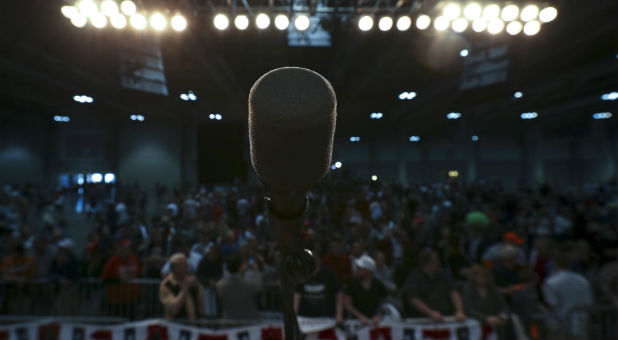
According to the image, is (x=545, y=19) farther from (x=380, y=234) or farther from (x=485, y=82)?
(x=485, y=82)

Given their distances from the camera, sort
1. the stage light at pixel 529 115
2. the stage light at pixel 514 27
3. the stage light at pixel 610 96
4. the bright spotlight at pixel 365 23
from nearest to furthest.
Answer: the stage light at pixel 514 27 < the bright spotlight at pixel 365 23 < the stage light at pixel 610 96 < the stage light at pixel 529 115

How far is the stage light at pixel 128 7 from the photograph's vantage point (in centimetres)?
586

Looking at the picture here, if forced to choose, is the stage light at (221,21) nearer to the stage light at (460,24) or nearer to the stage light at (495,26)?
the stage light at (460,24)

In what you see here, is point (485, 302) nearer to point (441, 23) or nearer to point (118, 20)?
point (441, 23)

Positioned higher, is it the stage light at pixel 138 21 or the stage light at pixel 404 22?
the stage light at pixel 138 21

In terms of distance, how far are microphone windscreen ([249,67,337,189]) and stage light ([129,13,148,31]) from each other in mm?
6270

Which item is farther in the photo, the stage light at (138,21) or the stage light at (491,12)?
the stage light at (138,21)

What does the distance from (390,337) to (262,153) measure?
4548 mm

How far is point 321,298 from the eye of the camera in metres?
4.85

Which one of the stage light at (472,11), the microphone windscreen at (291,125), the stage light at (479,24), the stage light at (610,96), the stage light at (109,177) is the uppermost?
the stage light at (610,96)

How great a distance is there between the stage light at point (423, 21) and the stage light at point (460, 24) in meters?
0.37

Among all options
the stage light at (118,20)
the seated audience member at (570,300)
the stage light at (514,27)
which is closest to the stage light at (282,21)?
the stage light at (118,20)

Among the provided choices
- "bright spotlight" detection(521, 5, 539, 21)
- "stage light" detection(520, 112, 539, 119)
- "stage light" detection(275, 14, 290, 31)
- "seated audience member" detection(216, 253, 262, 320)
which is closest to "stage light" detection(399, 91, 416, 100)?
"stage light" detection(520, 112, 539, 119)

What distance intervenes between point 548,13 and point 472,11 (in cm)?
107
